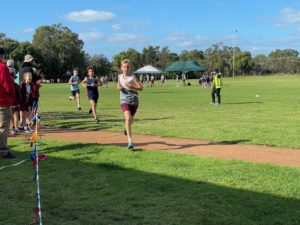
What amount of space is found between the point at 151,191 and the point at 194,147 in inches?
149

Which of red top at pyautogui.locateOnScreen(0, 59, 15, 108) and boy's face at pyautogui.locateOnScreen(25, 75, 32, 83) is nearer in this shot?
red top at pyautogui.locateOnScreen(0, 59, 15, 108)

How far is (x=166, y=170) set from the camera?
7.65 meters

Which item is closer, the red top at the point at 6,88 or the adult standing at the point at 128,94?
the red top at the point at 6,88

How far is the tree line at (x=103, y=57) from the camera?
102 meters

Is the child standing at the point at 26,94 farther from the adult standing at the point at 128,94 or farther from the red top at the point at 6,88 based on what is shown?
the adult standing at the point at 128,94

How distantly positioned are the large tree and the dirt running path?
305ft

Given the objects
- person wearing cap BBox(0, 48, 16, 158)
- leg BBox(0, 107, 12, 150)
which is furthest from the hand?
leg BBox(0, 107, 12, 150)

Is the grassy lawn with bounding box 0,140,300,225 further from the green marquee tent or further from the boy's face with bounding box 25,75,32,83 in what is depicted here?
the green marquee tent

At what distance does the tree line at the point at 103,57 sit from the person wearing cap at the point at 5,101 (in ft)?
259

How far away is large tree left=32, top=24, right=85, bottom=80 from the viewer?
343 ft

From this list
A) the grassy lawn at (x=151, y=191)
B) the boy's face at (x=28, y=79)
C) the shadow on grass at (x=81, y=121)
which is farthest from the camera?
the shadow on grass at (x=81, y=121)

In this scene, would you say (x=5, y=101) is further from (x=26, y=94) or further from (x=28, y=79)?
(x=26, y=94)

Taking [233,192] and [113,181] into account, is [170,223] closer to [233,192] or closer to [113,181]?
[233,192]

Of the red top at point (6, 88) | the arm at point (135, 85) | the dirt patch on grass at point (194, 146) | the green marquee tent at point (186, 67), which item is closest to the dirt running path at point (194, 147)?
the dirt patch on grass at point (194, 146)
